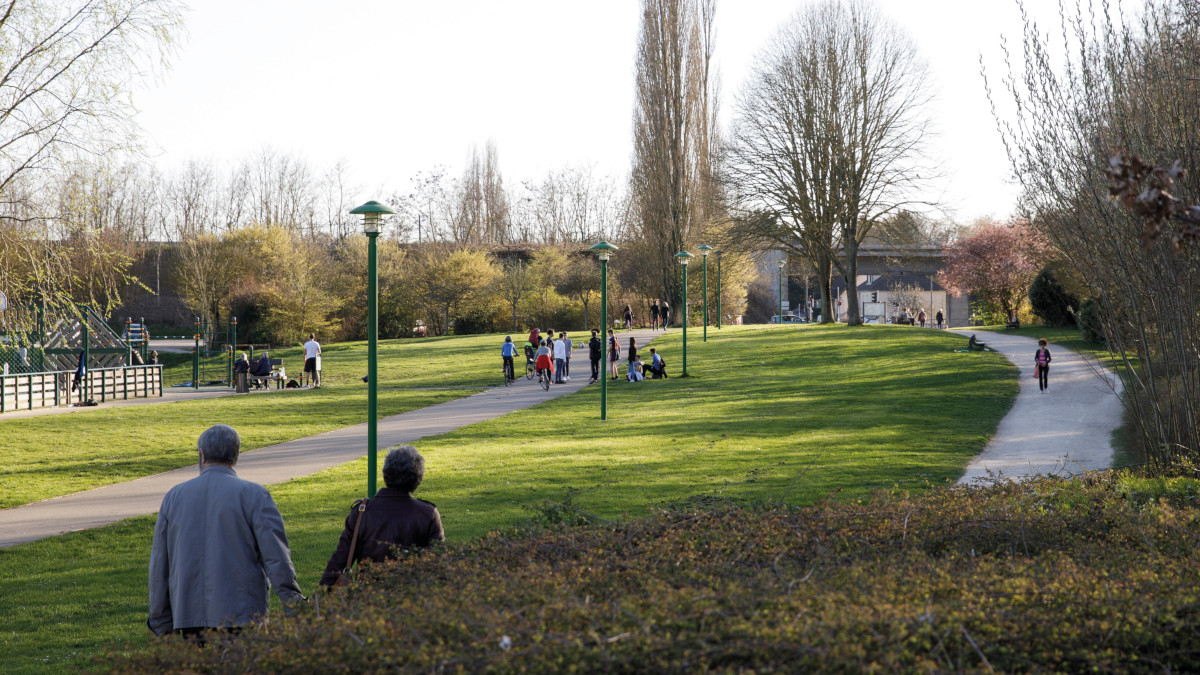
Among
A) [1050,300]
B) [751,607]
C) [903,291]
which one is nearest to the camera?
[751,607]

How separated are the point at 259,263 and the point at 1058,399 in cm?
4705

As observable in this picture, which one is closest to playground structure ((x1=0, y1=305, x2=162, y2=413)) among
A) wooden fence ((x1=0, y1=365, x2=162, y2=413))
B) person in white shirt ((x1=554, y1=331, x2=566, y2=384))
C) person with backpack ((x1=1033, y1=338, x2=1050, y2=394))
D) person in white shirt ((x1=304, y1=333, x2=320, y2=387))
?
wooden fence ((x1=0, y1=365, x2=162, y2=413))

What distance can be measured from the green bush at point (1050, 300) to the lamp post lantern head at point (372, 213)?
3425cm

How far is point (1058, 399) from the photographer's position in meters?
19.1

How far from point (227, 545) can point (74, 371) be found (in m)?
25.8

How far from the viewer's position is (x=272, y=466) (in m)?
13.5

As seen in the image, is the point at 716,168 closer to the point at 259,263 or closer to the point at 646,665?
the point at 259,263

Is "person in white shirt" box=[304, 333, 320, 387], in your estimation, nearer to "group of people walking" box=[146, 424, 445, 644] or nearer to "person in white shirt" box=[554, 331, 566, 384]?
"person in white shirt" box=[554, 331, 566, 384]

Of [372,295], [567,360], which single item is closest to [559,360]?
[567,360]

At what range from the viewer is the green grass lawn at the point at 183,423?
1333cm

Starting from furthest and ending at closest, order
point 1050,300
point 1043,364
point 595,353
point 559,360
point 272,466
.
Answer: point 1050,300 → point 559,360 → point 595,353 → point 1043,364 → point 272,466

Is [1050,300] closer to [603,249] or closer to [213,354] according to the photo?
[603,249]

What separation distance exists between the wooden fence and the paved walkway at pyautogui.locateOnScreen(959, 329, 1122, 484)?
2383cm

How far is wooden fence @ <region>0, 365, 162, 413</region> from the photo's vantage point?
77.6 ft
